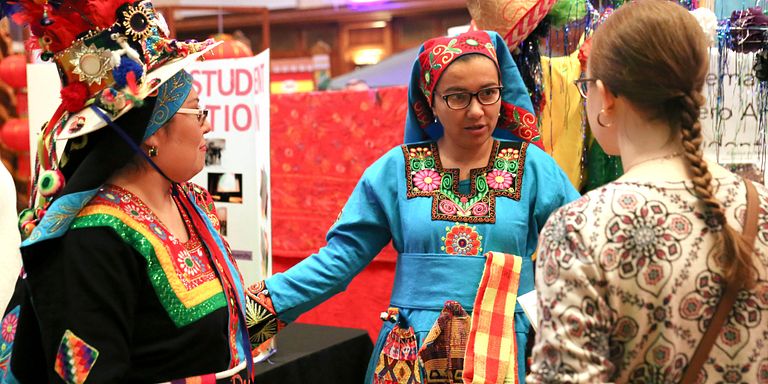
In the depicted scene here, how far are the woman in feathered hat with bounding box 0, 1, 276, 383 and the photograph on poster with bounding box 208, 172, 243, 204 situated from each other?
97 centimetres

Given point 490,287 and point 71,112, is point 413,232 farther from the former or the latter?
point 71,112

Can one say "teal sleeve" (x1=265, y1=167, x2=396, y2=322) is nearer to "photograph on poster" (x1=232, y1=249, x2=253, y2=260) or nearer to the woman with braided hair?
"photograph on poster" (x1=232, y1=249, x2=253, y2=260)

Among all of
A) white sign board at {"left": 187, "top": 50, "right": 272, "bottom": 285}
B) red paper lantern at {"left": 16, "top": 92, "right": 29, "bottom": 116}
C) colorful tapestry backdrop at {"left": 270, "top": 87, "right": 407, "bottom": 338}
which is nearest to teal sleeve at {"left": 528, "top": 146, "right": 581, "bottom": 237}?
white sign board at {"left": 187, "top": 50, "right": 272, "bottom": 285}

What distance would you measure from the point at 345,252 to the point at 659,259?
3.47ft

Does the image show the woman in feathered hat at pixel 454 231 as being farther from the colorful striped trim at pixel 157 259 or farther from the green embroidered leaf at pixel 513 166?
the colorful striped trim at pixel 157 259

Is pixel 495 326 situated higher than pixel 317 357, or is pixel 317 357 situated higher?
pixel 495 326

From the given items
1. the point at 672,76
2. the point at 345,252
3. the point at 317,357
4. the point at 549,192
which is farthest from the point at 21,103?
the point at 672,76

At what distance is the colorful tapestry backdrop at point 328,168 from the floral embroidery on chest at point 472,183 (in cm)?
185

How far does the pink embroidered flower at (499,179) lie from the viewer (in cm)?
197

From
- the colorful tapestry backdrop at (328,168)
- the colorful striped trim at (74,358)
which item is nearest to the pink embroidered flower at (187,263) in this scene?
the colorful striped trim at (74,358)

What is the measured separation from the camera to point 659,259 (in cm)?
113

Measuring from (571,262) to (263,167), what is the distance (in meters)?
1.64

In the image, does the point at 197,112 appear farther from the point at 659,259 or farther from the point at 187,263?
the point at 659,259

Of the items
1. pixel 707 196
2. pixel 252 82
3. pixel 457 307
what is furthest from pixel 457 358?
pixel 252 82
